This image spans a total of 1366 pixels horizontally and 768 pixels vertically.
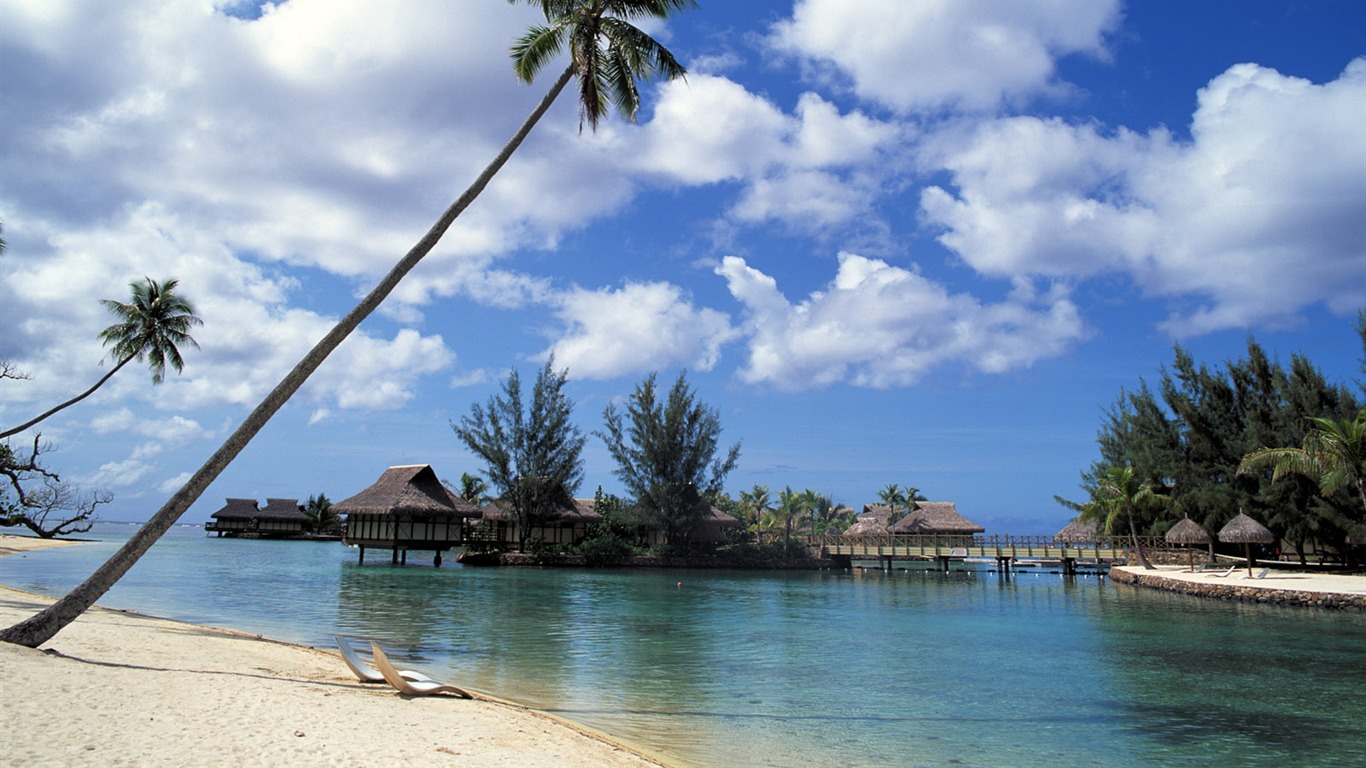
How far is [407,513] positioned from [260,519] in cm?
4394

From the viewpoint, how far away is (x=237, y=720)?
6.18 m

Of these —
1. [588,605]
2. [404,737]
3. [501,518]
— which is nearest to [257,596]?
[588,605]

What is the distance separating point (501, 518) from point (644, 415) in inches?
389

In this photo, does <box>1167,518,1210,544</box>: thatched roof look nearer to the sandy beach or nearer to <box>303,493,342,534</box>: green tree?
the sandy beach

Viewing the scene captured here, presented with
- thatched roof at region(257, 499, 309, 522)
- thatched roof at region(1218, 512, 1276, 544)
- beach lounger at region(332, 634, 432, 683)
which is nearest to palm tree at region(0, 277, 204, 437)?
beach lounger at region(332, 634, 432, 683)

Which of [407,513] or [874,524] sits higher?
[407,513]

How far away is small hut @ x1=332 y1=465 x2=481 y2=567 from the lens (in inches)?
1465

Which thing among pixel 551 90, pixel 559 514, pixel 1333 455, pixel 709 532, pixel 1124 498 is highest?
pixel 551 90

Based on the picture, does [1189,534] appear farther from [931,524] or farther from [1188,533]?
[931,524]

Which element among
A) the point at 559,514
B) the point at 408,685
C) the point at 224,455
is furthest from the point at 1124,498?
the point at 224,455

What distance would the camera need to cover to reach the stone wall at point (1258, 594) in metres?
20.9

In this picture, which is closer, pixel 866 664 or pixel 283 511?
pixel 866 664

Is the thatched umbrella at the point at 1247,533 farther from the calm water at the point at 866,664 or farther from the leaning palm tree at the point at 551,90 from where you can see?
the leaning palm tree at the point at 551,90

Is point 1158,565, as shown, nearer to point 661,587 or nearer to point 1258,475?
point 1258,475
